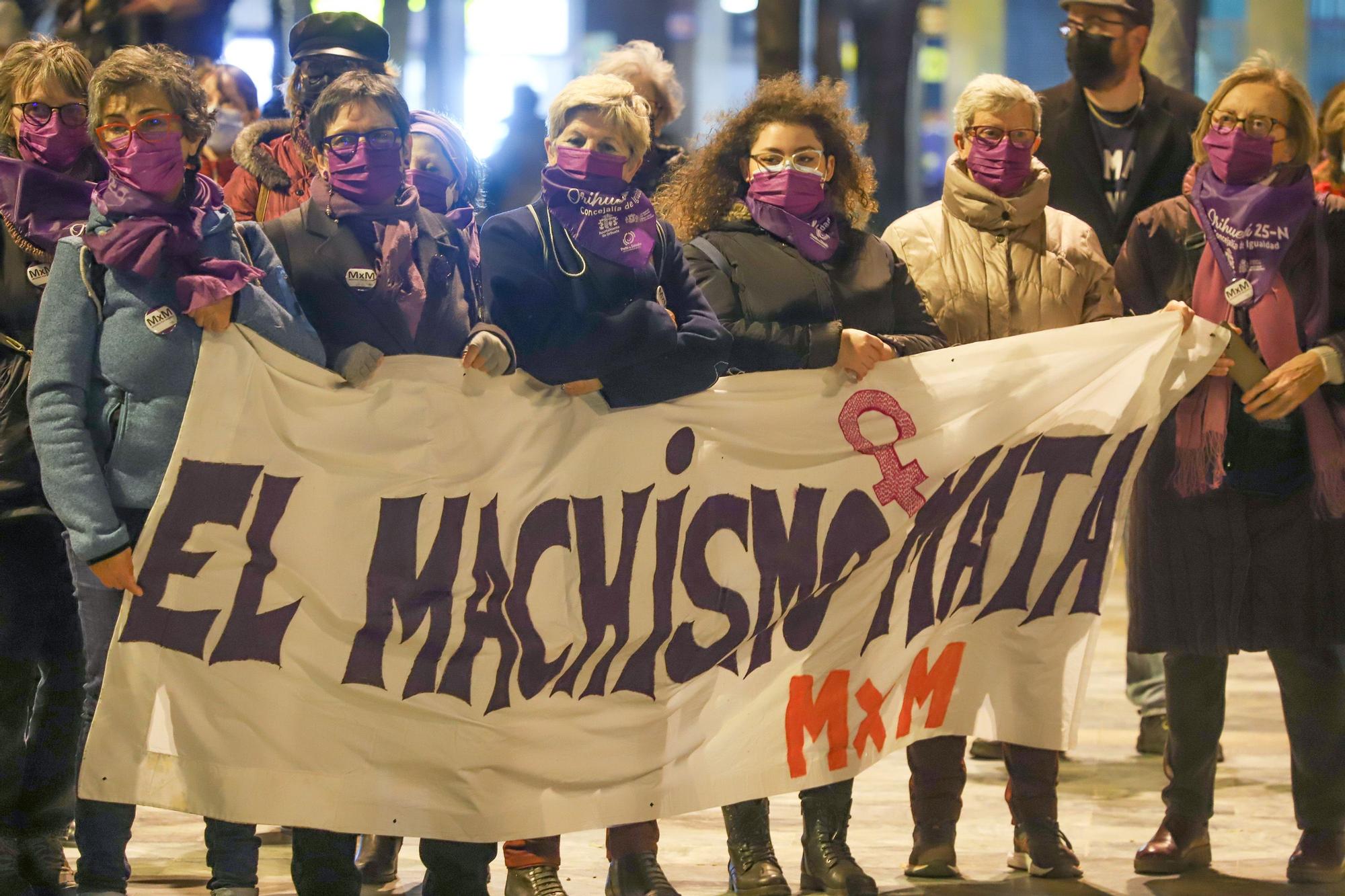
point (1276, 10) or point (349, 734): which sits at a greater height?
point (1276, 10)

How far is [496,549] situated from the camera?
4.46 m

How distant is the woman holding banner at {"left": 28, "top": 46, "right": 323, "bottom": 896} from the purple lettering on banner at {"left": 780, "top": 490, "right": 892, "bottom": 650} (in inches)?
58.6

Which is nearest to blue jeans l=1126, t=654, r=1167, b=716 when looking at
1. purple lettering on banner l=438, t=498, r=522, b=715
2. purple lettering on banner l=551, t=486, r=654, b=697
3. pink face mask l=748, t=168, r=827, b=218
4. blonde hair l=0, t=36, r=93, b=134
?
pink face mask l=748, t=168, r=827, b=218

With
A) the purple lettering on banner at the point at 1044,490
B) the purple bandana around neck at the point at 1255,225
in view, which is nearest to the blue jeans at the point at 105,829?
the purple lettering on banner at the point at 1044,490

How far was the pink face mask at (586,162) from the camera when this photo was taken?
4.36 m

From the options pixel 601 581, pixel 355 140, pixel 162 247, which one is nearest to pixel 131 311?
pixel 162 247

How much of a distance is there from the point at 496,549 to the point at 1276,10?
15.0m

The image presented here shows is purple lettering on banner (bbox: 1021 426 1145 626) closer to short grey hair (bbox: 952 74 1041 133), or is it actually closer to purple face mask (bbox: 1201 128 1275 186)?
purple face mask (bbox: 1201 128 1275 186)

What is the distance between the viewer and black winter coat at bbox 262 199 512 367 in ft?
14.2

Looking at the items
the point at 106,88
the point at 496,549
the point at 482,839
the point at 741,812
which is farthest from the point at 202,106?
the point at 741,812

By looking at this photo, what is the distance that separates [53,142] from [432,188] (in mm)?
963

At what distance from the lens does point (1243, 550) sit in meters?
5.19

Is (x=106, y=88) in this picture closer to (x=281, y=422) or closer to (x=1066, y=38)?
(x=281, y=422)

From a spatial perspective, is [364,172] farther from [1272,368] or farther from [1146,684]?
[1146,684]
